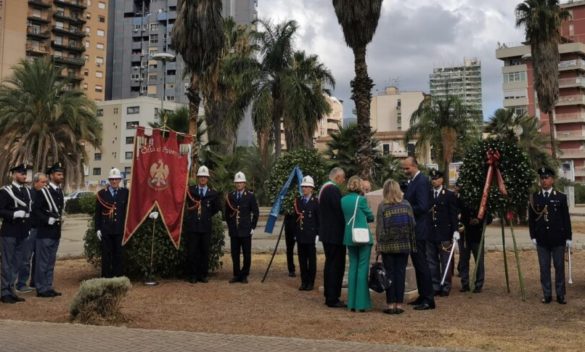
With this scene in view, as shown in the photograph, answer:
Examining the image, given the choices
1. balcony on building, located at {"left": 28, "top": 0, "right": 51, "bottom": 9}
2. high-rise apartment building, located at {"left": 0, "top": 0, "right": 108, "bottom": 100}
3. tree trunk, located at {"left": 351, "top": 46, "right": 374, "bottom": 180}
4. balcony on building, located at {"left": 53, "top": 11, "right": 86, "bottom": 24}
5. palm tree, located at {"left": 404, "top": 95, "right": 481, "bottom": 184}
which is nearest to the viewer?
tree trunk, located at {"left": 351, "top": 46, "right": 374, "bottom": 180}

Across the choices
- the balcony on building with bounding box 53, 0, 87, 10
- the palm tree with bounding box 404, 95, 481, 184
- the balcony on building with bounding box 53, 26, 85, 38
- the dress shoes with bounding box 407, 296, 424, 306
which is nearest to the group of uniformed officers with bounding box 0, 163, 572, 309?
the dress shoes with bounding box 407, 296, 424, 306

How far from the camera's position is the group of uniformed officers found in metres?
8.96

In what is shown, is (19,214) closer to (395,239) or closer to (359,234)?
(359,234)

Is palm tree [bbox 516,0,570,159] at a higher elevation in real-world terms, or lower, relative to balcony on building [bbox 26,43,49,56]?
lower

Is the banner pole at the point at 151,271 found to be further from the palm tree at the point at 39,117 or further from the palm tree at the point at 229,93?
the palm tree at the point at 39,117

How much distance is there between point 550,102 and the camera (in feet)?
131

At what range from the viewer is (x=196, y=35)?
20531mm

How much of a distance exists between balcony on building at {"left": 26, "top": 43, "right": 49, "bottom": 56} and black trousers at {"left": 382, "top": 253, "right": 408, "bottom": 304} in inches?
3742

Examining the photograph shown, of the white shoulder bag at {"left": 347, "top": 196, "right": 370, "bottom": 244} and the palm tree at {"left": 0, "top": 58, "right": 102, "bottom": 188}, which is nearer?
the white shoulder bag at {"left": 347, "top": 196, "right": 370, "bottom": 244}

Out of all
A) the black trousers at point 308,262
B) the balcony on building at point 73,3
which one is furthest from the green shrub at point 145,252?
the balcony on building at point 73,3

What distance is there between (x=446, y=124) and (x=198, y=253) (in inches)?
1370

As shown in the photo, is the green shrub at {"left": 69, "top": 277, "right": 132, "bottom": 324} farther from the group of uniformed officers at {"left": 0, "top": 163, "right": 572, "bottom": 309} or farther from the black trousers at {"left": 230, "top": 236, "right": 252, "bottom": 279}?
the black trousers at {"left": 230, "top": 236, "right": 252, "bottom": 279}

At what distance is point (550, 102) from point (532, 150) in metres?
6.22

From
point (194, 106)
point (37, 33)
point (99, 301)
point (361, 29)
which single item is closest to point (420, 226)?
point (99, 301)
